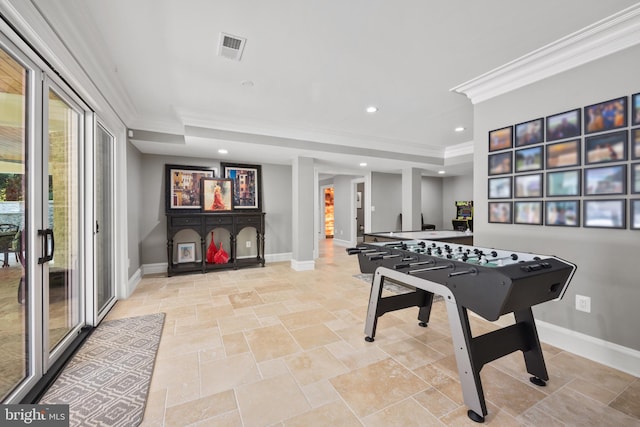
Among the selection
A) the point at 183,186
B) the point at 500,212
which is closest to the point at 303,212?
the point at 183,186

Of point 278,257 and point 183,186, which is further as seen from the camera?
point 278,257

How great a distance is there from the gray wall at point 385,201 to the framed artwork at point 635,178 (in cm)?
555

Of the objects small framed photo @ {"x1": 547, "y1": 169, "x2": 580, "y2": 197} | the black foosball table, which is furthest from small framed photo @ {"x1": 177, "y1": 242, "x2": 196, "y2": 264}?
small framed photo @ {"x1": 547, "y1": 169, "x2": 580, "y2": 197}

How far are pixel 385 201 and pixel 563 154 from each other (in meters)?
5.38

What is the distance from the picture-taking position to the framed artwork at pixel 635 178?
190 centimetres

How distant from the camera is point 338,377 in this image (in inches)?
74.7

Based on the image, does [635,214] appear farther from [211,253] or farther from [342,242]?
[342,242]

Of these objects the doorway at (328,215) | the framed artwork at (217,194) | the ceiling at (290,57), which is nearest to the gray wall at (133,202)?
the ceiling at (290,57)

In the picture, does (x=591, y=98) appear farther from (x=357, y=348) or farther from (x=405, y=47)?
(x=357, y=348)

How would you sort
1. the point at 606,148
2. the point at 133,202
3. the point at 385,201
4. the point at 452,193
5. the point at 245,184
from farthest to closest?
the point at 452,193 < the point at 385,201 < the point at 245,184 < the point at 133,202 < the point at 606,148

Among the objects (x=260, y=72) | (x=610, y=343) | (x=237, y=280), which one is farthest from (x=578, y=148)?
(x=237, y=280)

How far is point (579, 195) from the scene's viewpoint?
2.20 m

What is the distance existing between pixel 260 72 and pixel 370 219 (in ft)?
17.7

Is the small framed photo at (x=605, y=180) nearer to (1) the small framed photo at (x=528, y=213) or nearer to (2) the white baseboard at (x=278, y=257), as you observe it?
(1) the small framed photo at (x=528, y=213)
